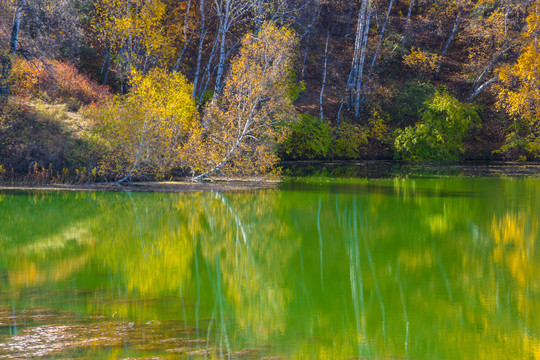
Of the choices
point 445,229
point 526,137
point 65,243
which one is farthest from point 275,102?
point 526,137

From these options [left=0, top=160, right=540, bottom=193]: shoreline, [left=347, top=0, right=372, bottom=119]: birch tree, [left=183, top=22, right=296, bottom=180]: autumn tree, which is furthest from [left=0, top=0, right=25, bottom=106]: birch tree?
[left=347, top=0, right=372, bottom=119]: birch tree

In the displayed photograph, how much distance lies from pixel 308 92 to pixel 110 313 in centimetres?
3359

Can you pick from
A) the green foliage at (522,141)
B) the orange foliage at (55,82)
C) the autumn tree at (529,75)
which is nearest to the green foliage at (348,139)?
the autumn tree at (529,75)

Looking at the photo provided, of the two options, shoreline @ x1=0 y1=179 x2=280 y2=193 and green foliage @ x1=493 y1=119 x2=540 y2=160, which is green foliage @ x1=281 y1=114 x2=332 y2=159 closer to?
shoreline @ x1=0 y1=179 x2=280 y2=193

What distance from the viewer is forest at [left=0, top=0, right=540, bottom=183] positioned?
72.8 ft

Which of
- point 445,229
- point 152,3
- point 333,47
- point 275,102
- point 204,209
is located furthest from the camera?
point 333,47

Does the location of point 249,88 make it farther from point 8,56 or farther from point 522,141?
point 522,141

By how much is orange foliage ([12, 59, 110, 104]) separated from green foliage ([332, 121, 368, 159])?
13.8 metres

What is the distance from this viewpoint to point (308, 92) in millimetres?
39844

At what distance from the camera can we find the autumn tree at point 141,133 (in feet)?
71.1

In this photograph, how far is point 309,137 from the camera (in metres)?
34.0

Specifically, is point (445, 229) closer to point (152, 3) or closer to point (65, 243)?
point (65, 243)

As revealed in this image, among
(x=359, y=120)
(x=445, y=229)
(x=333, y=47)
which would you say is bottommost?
(x=445, y=229)

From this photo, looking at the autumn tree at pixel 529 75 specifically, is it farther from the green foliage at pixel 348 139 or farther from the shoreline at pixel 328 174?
the green foliage at pixel 348 139
